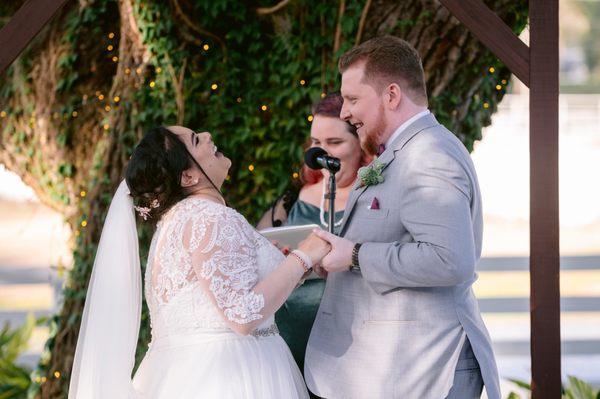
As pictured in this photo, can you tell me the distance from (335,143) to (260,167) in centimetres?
177

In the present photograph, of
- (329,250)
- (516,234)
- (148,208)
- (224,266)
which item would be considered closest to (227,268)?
(224,266)

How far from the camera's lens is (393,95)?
278cm

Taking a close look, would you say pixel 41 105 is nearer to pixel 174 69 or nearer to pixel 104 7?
pixel 104 7

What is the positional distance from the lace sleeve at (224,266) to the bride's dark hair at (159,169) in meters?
0.17

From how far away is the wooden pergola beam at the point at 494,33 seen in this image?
3.32 m

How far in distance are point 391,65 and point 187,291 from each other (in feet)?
3.14

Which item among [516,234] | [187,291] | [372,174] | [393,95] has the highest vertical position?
[516,234]

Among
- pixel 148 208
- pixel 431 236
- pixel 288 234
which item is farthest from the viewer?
pixel 288 234

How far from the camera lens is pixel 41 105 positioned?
6227mm

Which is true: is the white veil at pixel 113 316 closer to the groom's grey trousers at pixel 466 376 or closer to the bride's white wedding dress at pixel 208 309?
the bride's white wedding dress at pixel 208 309

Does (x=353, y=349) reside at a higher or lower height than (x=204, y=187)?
lower

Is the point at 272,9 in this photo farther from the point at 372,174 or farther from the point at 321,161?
the point at 372,174

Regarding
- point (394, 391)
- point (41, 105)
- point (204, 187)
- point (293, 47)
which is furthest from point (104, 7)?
point (394, 391)

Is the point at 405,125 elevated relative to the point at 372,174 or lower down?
elevated
